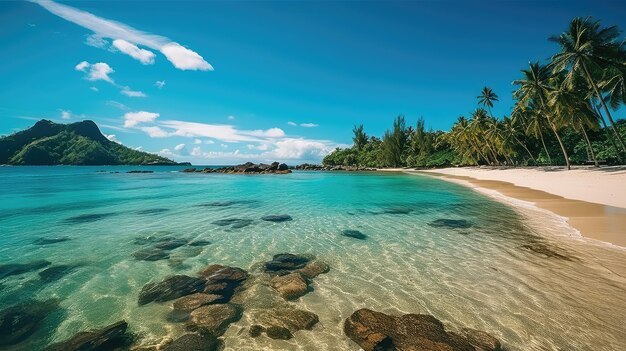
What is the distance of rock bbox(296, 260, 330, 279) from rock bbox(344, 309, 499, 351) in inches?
92.2

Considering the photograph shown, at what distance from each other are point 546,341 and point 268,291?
556 cm

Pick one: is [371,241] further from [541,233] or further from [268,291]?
[541,233]

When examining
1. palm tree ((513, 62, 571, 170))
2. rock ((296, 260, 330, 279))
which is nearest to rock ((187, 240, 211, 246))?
rock ((296, 260, 330, 279))

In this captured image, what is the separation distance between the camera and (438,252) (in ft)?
31.2

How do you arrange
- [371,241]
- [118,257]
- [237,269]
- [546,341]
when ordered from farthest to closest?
Answer: [371,241], [118,257], [237,269], [546,341]

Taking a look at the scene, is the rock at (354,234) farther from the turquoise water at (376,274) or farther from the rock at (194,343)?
the rock at (194,343)

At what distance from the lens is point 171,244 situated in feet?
35.6

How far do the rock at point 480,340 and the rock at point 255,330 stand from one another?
12.2 feet

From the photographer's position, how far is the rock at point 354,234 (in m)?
11.7

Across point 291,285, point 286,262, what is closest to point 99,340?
point 291,285

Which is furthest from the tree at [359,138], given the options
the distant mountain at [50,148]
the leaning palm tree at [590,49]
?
the distant mountain at [50,148]

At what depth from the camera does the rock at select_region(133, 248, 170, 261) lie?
9266 mm

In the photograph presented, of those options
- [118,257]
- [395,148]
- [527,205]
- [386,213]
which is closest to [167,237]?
[118,257]

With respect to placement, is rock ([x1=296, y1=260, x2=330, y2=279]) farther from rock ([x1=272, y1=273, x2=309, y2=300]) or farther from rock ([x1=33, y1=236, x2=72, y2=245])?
rock ([x1=33, y1=236, x2=72, y2=245])
